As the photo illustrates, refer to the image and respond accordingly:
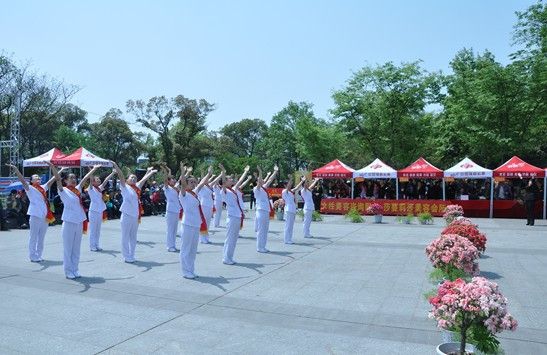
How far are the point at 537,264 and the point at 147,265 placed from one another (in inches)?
Result: 348

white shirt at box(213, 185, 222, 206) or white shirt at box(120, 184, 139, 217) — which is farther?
white shirt at box(213, 185, 222, 206)

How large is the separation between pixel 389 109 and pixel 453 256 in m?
30.0

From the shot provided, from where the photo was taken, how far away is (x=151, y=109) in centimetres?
4981

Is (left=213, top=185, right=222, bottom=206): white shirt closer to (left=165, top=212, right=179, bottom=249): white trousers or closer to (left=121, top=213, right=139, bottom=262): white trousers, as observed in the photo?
(left=165, top=212, right=179, bottom=249): white trousers

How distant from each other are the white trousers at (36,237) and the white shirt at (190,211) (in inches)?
151

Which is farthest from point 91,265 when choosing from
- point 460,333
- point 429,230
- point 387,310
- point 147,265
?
point 429,230

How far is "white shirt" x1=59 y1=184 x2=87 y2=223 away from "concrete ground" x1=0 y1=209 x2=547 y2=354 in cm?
114

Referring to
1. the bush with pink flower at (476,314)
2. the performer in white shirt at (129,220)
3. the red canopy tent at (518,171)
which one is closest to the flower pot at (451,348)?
the bush with pink flower at (476,314)

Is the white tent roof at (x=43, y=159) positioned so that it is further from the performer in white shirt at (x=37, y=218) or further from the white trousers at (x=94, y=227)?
the performer in white shirt at (x=37, y=218)

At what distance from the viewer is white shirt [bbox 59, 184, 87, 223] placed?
9.17m

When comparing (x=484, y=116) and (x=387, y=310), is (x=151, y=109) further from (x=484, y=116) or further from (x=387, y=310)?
(x=387, y=310)

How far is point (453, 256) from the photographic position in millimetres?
7637

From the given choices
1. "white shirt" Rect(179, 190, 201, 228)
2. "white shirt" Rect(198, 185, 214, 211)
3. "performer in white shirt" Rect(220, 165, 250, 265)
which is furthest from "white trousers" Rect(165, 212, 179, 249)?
"white shirt" Rect(179, 190, 201, 228)

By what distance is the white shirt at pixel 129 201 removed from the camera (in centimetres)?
1091
